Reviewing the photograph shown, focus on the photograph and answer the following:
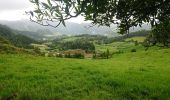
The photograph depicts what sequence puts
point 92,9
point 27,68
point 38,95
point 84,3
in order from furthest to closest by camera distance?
point 27,68 < point 38,95 < point 92,9 < point 84,3

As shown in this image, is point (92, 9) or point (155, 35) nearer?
point (92, 9)

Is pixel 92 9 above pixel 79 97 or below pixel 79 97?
above

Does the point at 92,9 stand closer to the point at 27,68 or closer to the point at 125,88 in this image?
the point at 125,88

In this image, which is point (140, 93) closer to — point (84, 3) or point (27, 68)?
point (84, 3)

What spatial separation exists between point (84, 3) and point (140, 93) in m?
8.85

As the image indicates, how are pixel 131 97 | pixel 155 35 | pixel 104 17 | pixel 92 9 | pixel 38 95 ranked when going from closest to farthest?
1. pixel 92 9
2. pixel 104 17
3. pixel 155 35
4. pixel 38 95
5. pixel 131 97

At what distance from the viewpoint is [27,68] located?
84.6ft

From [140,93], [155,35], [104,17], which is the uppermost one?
[104,17]

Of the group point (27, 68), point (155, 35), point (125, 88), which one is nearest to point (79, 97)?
point (125, 88)

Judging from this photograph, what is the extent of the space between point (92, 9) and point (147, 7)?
198 cm

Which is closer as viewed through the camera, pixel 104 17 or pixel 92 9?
pixel 92 9

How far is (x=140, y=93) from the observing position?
1573 cm

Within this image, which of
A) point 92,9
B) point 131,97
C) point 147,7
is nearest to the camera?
point 92,9

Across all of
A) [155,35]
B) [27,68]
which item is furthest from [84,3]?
[27,68]
